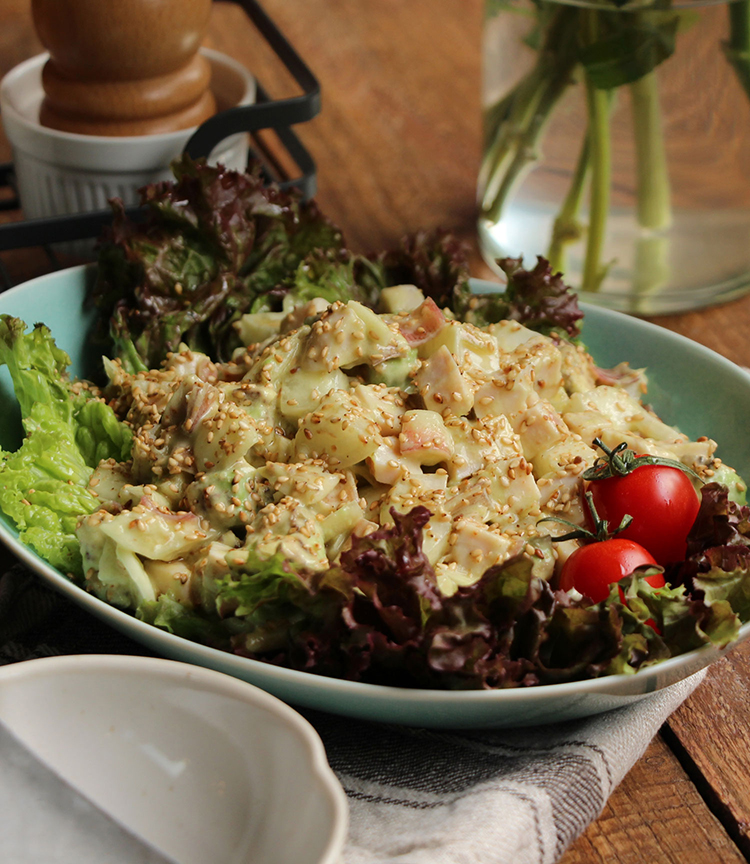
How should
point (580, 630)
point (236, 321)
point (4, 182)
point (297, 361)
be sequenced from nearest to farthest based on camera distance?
1. point (580, 630)
2. point (297, 361)
3. point (236, 321)
4. point (4, 182)

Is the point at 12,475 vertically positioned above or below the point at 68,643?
above

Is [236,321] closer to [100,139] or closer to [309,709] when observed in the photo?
[100,139]

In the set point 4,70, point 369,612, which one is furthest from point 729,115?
point 4,70

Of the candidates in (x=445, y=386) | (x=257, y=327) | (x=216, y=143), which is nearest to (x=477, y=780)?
(x=445, y=386)

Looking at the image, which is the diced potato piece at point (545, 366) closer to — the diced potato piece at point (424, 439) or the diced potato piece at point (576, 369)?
the diced potato piece at point (576, 369)

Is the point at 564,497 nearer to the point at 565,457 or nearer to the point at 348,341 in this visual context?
the point at 565,457

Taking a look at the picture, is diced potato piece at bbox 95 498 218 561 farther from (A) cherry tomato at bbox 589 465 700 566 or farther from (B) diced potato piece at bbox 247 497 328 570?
(A) cherry tomato at bbox 589 465 700 566
